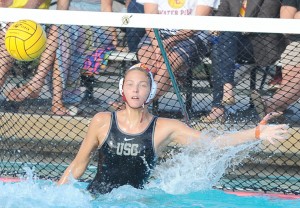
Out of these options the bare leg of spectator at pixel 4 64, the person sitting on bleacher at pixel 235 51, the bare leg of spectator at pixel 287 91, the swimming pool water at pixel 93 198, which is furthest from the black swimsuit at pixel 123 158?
the bare leg of spectator at pixel 4 64

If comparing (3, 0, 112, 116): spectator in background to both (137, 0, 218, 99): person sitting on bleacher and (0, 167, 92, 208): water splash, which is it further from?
(0, 167, 92, 208): water splash

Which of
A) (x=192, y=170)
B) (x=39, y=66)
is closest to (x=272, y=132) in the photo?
(x=192, y=170)

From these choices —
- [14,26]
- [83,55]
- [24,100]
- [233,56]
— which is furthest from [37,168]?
[233,56]

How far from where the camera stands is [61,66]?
6.73m

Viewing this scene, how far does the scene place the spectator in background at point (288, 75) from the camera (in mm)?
6316

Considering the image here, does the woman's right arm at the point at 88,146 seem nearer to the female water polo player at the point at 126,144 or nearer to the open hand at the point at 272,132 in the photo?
the female water polo player at the point at 126,144

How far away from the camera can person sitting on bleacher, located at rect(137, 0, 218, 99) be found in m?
6.31

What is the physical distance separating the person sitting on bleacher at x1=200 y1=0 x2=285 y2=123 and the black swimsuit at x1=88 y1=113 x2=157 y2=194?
148cm

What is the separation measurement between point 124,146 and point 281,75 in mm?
2353

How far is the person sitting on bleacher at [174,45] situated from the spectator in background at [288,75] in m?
0.67

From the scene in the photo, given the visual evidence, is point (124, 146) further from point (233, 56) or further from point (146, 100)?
point (233, 56)

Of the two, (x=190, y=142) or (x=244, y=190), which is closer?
(x=190, y=142)

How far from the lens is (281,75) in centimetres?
682

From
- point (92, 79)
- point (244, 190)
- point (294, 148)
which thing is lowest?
point (244, 190)
